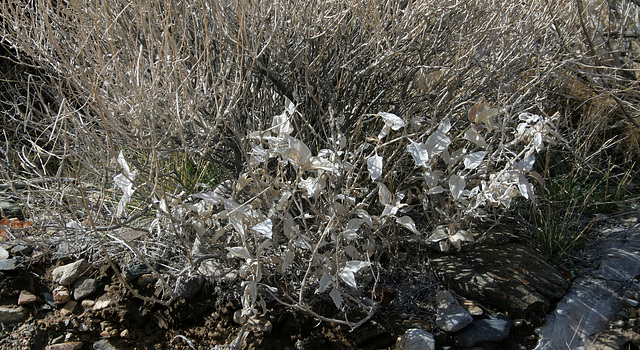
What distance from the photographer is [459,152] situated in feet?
7.17

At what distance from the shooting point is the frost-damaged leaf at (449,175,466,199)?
6.61 ft

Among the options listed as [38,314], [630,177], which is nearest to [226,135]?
[38,314]

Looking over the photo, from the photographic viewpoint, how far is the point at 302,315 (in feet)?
8.00

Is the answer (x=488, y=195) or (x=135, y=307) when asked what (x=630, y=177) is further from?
(x=135, y=307)

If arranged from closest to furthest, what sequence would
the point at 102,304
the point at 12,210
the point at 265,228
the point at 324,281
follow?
the point at 265,228, the point at 324,281, the point at 102,304, the point at 12,210

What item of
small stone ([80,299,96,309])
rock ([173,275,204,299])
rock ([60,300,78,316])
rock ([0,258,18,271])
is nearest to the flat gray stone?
rock ([173,275,204,299])

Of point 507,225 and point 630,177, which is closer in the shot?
point 507,225

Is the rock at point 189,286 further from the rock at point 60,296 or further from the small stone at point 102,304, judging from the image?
the rock at point 60,296

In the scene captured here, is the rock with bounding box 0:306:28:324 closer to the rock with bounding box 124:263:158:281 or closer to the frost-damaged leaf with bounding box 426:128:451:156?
the rock with bounding box 124:263:158:281

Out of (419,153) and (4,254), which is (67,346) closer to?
(4,254)

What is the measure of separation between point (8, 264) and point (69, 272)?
12.6 inches

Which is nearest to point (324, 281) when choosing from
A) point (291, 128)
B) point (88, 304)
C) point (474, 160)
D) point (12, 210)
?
point (291, 128)

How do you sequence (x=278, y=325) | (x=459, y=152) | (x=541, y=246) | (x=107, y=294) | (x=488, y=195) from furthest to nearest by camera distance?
1. (x=541, y=246)
2. (x=107, y=294)
3. (x=278, y=325)
4. (x=459, y=152)
5. (x=488, y=195)

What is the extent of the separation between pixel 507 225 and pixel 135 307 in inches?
77.1
